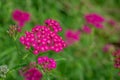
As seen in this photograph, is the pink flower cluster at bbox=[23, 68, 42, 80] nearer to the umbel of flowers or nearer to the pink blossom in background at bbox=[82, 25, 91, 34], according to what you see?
the umbel of flowers

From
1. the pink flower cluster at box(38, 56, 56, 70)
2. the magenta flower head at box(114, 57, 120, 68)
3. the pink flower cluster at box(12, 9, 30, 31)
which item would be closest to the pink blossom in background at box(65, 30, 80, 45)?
the pink flower cluster at box(12, 9, 30, 31)

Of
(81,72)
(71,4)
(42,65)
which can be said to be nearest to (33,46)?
(42,65)

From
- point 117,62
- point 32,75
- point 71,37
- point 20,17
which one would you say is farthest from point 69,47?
point 32,75

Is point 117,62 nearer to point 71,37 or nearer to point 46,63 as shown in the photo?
point 46,63

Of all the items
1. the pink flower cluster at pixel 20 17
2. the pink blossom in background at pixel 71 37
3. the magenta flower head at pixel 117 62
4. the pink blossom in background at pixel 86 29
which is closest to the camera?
the magenta flower head at pixel 117 62

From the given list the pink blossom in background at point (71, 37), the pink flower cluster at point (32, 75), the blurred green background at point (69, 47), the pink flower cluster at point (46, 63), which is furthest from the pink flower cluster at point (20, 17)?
the pink flower cluster at point (46, 63)

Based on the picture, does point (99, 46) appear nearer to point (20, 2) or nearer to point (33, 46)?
point (20, 2)

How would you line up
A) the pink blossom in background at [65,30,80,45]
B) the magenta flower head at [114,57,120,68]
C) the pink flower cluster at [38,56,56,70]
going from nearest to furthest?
the pink flower cluster at [38,56,56,70]
the magenta flower head at [114,57,120,68]
the pink blossom in background at [65,30,80,45]

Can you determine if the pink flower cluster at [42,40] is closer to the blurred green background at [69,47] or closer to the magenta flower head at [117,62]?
the magenta flower head at [117,62]
